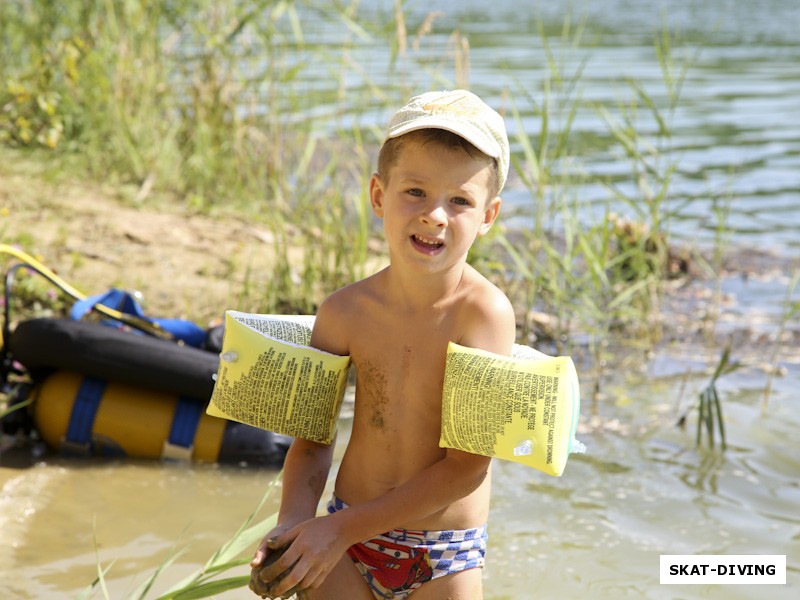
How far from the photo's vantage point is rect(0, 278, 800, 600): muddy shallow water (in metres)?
3.38

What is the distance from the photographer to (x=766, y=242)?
7.13 meters

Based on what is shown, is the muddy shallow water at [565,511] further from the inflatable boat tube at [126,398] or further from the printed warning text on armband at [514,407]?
the printed warning text on armband at [514,407]

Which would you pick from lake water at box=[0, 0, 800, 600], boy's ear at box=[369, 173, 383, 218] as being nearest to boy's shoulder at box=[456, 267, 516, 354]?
boy's ear at box=[369, 173, 383, 218]

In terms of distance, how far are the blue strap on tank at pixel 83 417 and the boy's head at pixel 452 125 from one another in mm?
2185

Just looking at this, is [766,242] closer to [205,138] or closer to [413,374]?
[205,138]

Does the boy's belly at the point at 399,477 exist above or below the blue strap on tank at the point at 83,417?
below

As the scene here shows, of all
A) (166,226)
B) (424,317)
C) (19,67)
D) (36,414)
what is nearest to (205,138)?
(166,226)

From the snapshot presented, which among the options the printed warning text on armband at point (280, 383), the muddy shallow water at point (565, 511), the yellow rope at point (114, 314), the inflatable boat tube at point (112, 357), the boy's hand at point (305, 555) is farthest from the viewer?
the yellow rope at point (114, 314)

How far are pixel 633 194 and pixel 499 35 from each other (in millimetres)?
7593

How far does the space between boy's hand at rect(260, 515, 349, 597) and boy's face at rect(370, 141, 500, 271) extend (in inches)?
22.1

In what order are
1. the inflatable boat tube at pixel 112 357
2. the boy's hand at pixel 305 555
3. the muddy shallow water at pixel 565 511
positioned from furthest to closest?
the inflatable boat tube at pixel 112 357 < the muddy shallow water at pixel 565 511 < the boy's hand at pixel 305 555

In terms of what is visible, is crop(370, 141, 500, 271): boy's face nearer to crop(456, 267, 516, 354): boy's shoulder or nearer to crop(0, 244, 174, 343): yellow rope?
crop(456, 267, 516, 354): boy's shoulder

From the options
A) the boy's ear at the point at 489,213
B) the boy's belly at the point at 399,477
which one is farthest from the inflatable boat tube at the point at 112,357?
the boy's ear at the point at 489,213

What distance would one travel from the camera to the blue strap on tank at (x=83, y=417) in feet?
13.3
